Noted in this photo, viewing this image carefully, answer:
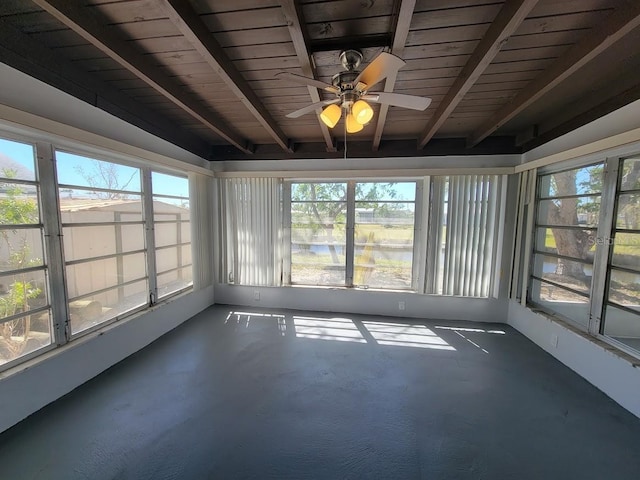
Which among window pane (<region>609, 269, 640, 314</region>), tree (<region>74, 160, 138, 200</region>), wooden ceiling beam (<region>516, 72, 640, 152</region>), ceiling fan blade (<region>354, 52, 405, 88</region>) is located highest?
wooden ceiling beam (<region>516, 72, 640, 152</region>)

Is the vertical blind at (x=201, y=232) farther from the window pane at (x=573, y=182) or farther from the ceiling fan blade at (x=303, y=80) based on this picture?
the window pane at (x=573, y=182)

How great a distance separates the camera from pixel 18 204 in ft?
6.42

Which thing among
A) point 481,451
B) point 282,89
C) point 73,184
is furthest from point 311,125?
point 481,451

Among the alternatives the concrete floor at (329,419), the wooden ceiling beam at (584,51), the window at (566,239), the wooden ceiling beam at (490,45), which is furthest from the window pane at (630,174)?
the concrete floor at (329,419)

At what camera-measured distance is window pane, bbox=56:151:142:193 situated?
89.4 inches

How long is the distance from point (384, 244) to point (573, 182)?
226cm

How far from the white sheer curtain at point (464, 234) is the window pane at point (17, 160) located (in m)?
4.22

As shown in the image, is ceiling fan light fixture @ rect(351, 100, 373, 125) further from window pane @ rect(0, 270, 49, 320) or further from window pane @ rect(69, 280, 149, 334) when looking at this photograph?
window pane @ rect(69, 280, 149, 334)

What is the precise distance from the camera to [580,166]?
110 inches

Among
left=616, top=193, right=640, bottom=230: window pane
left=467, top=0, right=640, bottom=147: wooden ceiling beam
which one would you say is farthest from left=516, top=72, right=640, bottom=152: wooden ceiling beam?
left=616, top=193, right=640, bottom=230: window pane

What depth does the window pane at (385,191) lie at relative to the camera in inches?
158

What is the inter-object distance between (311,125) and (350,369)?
9.48 feet

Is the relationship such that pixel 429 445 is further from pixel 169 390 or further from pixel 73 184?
pixel 73 184

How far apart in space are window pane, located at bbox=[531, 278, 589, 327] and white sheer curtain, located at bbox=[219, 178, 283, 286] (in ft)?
11.6
